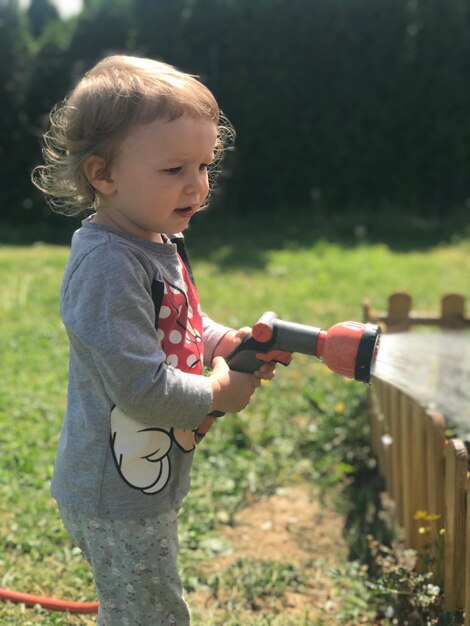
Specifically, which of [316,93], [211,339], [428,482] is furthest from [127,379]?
[316,93]

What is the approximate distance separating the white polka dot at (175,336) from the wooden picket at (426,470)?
3.33ft

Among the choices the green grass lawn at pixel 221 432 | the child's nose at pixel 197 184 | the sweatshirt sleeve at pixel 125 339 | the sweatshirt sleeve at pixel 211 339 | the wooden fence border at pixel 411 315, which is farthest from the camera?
the wooden fence border at pixel 411 315

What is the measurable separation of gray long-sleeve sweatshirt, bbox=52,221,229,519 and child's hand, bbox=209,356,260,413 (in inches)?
2.0

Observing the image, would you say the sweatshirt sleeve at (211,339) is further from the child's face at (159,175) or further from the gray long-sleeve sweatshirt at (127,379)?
the child's face at (159,175)

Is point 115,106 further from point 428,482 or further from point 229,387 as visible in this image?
point 428,482

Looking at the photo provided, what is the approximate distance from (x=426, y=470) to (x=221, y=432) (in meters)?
1.47

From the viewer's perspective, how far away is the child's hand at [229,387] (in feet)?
5.75

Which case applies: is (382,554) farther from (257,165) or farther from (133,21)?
(133,21)

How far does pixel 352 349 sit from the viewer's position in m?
1.76

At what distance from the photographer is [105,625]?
1.85 meters

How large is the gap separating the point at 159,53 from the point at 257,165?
7.59 ft

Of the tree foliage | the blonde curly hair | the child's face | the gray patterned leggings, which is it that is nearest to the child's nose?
the child's face

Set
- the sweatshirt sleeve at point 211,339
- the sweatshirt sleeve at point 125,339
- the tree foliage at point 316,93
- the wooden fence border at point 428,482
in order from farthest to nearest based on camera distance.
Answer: the tree foliage at point 316,93 → the wooden fence border at point 428,482 → the sweatshirt sleeve at point 211,339 → the sweatshirt sleeve at point 125,339

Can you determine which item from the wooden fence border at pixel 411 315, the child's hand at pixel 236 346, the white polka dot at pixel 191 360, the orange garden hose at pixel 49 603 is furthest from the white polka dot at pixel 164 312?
the wooden fence border at pixel 411 315
